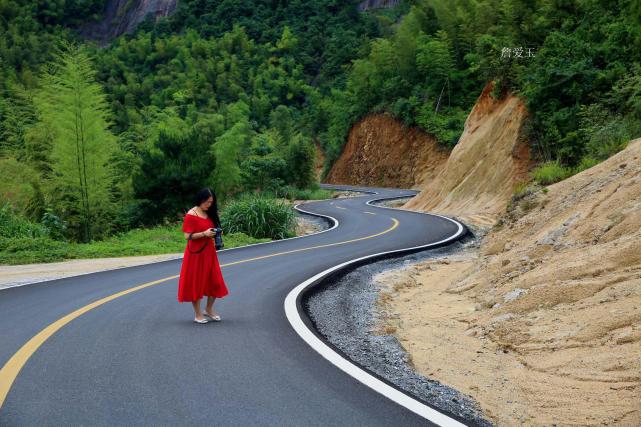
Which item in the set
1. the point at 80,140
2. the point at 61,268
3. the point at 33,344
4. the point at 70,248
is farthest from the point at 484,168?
the point at 33,344

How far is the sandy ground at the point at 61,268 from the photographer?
10.6m

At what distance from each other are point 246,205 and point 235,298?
41.0 ft

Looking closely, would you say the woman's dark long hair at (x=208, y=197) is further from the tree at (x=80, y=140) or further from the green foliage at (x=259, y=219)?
the tree at (x=80, y=140)

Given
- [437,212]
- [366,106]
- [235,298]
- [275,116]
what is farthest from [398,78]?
[235,298]

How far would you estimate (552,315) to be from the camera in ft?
21.1

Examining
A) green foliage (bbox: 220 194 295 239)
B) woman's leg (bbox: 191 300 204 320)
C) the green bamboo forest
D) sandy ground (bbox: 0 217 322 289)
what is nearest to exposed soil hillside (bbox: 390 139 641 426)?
woman's leg (bbox: 191 300 204 320)

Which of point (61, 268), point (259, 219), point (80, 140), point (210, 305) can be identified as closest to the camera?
point (210, 305)

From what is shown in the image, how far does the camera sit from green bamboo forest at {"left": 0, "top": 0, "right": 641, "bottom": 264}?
846 inches

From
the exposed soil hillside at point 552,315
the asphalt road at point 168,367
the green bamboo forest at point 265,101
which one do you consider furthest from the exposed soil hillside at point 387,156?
the asphalt road at point 168,367

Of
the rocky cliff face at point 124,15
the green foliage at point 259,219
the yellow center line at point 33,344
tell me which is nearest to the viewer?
the yellow center line at point 33,344

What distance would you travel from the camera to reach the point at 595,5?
25719 mm

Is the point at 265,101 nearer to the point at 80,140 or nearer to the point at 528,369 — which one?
the point at 80,140

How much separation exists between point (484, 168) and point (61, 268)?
21.7 meters

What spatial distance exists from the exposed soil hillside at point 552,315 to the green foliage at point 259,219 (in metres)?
9.80
